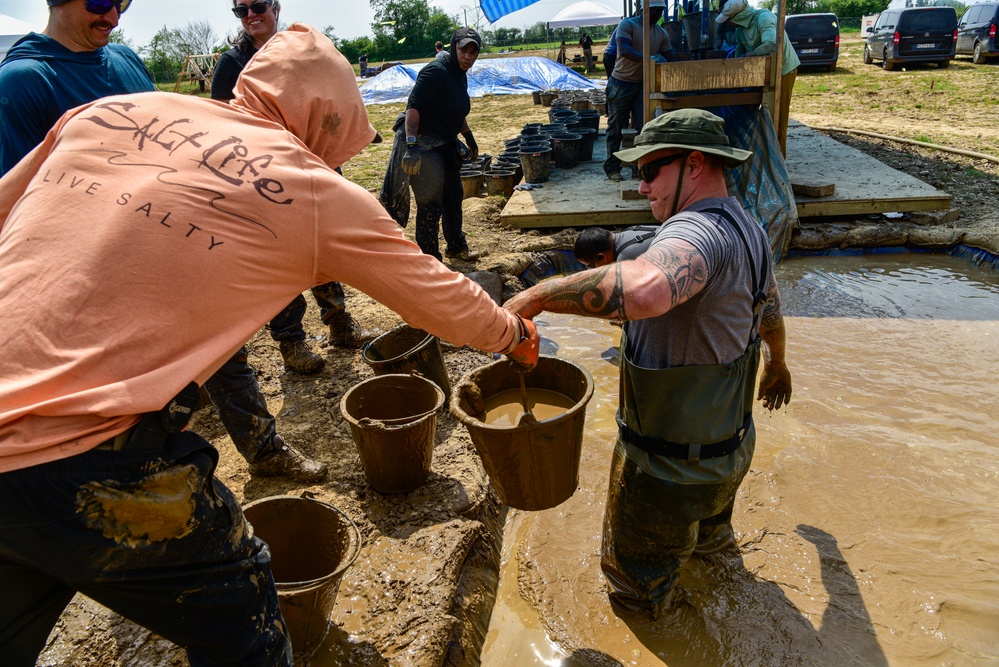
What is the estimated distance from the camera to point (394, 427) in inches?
121

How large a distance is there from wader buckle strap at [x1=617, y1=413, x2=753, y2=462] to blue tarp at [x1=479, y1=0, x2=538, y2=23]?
17196mm

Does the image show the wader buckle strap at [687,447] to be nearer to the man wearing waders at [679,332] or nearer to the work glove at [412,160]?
the man wearing waders at [679,332]

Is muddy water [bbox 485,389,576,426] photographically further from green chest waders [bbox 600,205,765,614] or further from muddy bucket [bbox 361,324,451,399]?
muddy bucket [bbox 361,324,451,399]

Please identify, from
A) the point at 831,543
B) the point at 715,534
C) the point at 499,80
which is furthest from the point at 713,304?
the point at 499,80

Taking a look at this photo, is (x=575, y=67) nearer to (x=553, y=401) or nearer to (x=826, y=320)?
(x=826, y=320)

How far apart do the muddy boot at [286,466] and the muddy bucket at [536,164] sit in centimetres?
611

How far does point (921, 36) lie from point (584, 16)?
1340cm

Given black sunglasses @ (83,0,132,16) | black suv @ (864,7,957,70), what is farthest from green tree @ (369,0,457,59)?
black sunglasses @ (83,0,132,16)

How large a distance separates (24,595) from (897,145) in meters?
11.5

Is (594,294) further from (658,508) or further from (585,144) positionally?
(585,144)

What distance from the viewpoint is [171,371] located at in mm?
1402

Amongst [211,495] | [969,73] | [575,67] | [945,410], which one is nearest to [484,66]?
[575,67]

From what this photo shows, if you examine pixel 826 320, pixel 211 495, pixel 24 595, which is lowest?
pixel 826 320

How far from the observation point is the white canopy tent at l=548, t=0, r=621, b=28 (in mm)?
27641
